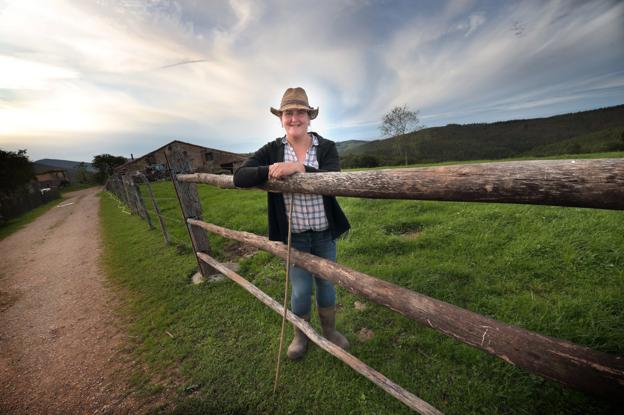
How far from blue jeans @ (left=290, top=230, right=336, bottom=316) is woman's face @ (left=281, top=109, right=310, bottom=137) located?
34.8 inches

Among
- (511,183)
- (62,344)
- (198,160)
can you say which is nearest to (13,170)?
(198,160)

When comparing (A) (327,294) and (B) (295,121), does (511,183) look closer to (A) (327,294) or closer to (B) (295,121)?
(B) (295,121)

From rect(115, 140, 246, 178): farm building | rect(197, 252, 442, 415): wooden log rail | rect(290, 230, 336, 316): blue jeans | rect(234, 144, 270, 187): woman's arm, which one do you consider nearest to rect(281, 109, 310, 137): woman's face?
rect(234, 144, 270, 187): woman's arm

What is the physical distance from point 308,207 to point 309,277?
0.72 metres

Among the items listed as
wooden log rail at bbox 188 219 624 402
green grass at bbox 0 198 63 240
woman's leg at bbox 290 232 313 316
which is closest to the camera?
wooden log rail at bbox 188 219 624 402

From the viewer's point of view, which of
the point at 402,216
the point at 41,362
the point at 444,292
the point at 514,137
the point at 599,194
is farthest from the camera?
the point at 514,137

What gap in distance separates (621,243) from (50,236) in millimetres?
16533

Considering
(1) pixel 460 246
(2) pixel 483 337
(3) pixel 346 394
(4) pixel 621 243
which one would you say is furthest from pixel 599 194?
(4) pixel 621 243

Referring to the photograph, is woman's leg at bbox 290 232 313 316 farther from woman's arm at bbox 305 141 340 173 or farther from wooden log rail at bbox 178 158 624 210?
wooden log rail at bbox 178 158 624 210

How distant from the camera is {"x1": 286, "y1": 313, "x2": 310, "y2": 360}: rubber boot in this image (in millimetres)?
2584

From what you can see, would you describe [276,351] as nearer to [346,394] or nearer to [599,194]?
[346,394]

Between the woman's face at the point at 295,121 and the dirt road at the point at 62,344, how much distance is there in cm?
291

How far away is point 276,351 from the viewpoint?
8.91 ft

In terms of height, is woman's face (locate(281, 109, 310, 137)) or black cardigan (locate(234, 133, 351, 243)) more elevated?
woman's face (locate(281, 109, 310, 137))
